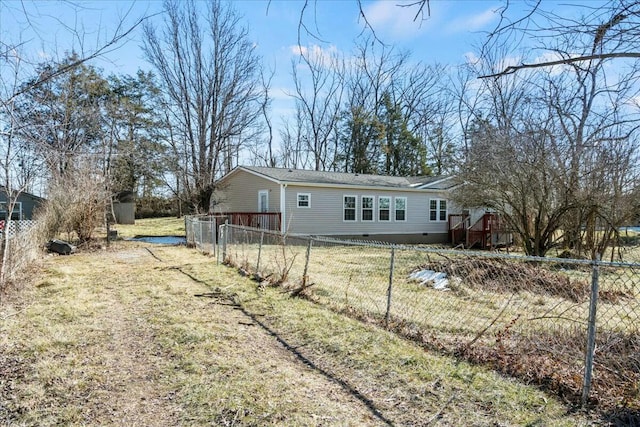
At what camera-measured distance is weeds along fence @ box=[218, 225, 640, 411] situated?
10.3 ft

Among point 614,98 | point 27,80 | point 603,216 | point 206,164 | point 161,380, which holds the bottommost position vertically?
point 161,380

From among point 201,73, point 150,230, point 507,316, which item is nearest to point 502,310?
point 507,316

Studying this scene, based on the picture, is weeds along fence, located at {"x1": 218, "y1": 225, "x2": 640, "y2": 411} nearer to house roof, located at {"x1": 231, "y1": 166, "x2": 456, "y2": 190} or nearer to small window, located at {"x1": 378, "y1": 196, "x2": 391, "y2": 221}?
house roof, located at {"x1": 231, "y1": 166, "x2": 456, "y2": 190}

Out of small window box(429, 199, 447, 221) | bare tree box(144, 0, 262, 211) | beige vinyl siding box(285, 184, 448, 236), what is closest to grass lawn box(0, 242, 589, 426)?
beige vinyl siding box(285, 184, 448, 236)

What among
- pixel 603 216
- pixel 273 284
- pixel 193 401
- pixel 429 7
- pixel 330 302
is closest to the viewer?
Answer: pixel 429 7

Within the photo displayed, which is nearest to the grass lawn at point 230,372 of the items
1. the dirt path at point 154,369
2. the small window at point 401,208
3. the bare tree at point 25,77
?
the dirt path at point 154,369

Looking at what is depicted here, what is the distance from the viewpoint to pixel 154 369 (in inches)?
139

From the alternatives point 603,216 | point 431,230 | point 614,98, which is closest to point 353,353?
point 614,98

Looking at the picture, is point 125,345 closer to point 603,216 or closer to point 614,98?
point 614,98

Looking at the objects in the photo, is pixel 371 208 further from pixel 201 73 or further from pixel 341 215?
pixel 201 73

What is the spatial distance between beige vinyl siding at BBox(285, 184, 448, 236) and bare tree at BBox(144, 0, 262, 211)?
336 inches

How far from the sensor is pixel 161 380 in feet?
10.8

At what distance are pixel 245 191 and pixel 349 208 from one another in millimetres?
5271

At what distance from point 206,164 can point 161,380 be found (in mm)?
20698
